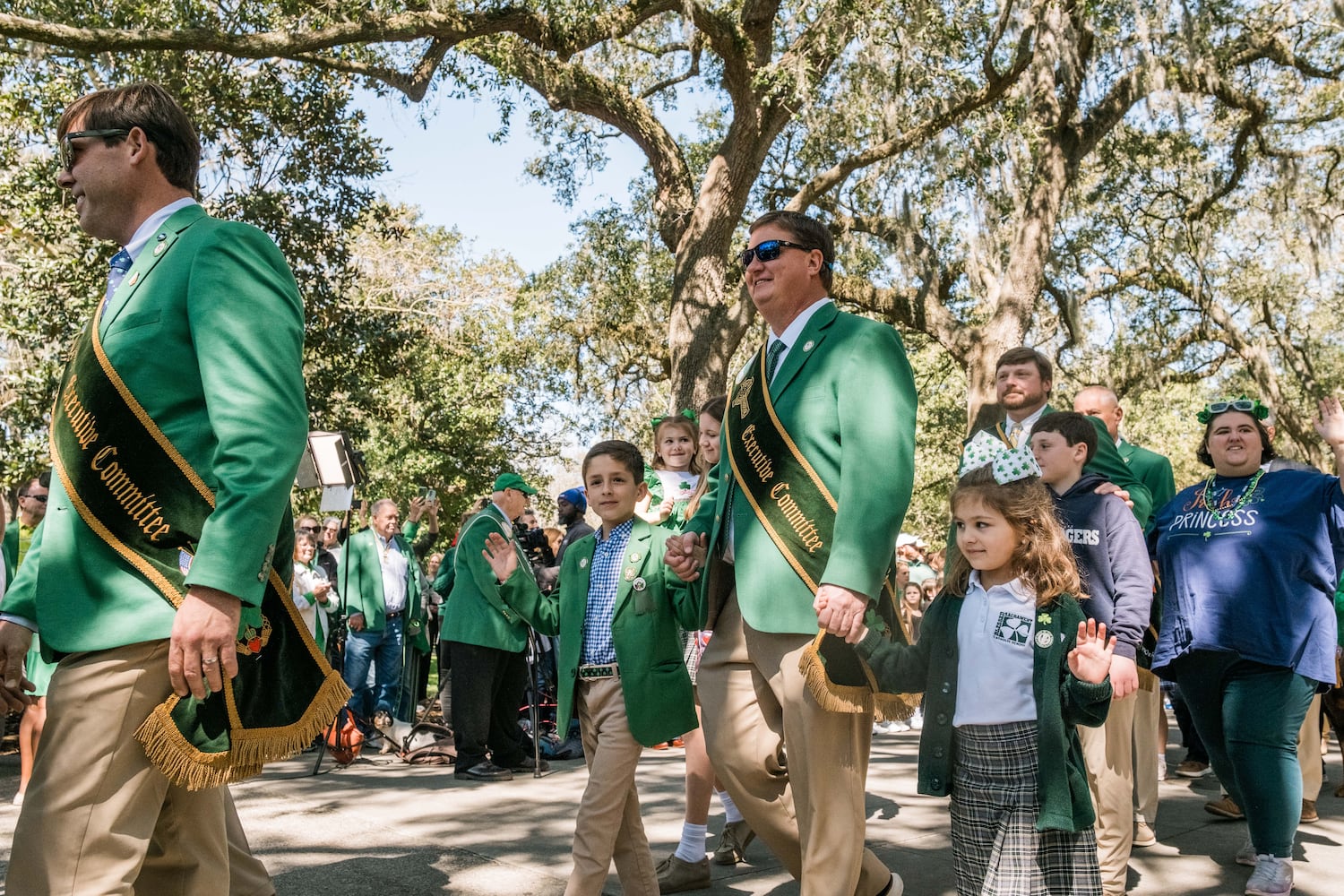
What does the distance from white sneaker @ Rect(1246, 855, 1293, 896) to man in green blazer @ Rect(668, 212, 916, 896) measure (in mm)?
1641

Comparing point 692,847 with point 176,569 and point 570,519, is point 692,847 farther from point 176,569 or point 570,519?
point 570,519

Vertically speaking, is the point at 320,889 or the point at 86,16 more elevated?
the point at 86,16

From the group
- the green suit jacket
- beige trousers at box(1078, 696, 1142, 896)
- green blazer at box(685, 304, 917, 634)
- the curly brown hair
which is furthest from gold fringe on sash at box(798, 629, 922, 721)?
the green suit jacket

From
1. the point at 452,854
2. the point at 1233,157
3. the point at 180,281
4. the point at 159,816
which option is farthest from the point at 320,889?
the point at 1233,157

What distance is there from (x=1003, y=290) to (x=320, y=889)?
1247 cm

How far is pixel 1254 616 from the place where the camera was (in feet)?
15.5

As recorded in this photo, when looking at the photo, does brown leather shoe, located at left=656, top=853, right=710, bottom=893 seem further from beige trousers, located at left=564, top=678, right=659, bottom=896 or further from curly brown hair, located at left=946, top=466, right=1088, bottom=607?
curly brown hair, located at left=946, top=466, right=1088, bottom=607

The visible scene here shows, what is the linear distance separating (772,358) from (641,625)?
114 centimetres

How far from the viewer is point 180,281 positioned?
260 centimetres

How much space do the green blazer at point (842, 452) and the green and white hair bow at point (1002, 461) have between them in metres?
0.42

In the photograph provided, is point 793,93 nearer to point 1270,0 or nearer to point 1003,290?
point 1003,290

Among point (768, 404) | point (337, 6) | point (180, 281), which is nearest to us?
point (180, 281)

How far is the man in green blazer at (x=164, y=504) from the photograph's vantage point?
2342 millimetres

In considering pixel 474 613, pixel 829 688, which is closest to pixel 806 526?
pixel 829 688
